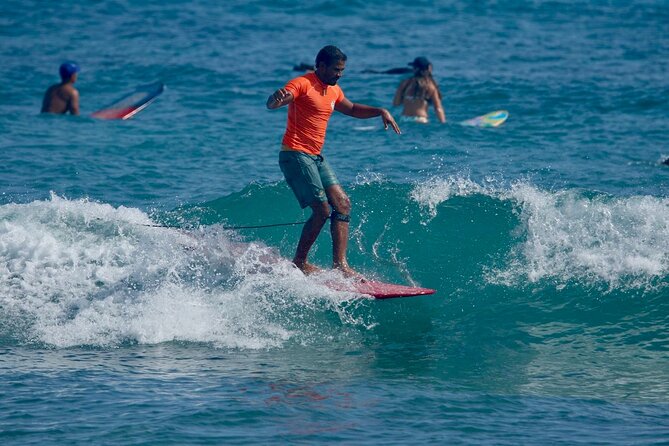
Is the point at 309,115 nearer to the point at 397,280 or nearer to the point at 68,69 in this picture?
the point at 397,280

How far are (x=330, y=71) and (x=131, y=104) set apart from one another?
953 cm

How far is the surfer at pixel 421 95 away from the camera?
54.9ft

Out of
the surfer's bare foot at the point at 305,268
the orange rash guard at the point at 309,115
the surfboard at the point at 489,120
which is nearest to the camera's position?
the orange rash guard at the point at 309,115

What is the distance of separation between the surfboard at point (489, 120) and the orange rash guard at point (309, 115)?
8.21m

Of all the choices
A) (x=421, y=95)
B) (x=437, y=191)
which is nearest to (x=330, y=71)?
(x=437, y=191)

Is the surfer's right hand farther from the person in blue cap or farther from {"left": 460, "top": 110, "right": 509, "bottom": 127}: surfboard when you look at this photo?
the person in blue cap

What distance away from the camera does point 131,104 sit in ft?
57.1

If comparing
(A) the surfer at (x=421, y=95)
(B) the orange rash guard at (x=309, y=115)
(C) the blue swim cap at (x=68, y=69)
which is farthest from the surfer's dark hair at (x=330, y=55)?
(C) the blue swim cap at (x=68, y=69)

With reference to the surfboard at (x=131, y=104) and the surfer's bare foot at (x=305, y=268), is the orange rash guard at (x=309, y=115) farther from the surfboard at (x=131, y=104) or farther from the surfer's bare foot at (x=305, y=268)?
the surfboard at (x=131, y=104)

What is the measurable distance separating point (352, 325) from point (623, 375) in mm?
2301

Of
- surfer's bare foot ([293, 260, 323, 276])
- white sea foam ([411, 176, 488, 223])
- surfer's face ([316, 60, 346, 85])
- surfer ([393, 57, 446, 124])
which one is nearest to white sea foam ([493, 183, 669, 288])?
white sea foam ([411, 176, 488, 223])

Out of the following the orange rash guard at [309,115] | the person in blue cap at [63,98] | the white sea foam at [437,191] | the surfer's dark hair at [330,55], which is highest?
the surfer's dark hair at [330,55]

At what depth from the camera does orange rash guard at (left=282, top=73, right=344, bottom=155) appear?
8.55 meters

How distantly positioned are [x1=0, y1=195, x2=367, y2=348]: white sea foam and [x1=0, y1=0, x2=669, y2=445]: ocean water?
25 millimetres
